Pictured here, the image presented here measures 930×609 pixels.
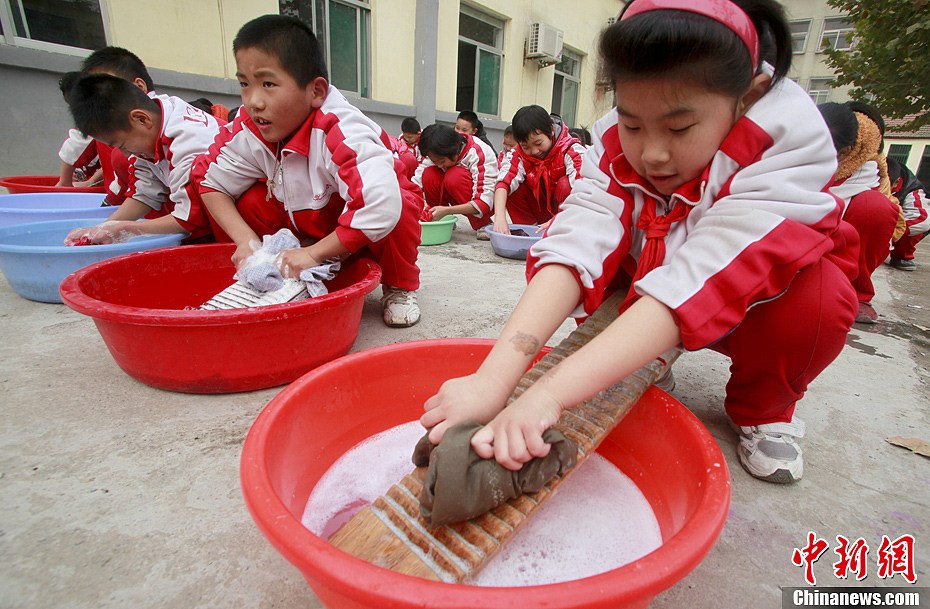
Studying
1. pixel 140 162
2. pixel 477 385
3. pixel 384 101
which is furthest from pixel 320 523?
pixel 384 101

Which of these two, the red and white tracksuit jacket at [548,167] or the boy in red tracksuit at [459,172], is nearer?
the red and white tracksuit jacket at [548,167]

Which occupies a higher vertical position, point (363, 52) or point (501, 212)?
point (363, 52)

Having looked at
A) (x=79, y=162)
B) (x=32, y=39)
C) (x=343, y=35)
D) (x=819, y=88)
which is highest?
(x=819, y=88)

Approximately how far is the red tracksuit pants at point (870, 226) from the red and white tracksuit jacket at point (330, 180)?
5.78ft

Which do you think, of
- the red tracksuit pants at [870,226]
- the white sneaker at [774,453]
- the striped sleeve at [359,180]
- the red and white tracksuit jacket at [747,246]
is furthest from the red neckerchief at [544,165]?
the white sneaker at [774,453]

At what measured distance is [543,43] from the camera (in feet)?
25.0

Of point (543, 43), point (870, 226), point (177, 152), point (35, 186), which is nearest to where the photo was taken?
point (177, 152)

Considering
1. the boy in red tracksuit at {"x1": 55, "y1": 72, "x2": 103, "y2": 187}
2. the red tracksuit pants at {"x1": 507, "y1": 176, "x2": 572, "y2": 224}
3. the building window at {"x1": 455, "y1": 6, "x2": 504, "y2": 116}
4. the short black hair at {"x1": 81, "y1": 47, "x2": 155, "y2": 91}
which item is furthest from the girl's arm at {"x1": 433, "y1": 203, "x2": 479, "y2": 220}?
the building window at {"x1": 455, "y1": 6, "x2": 504, "y2": 116}

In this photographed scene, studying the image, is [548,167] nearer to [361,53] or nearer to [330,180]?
[330,180]

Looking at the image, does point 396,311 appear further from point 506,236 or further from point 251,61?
point 506,236

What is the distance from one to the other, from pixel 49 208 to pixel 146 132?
1.15 meters

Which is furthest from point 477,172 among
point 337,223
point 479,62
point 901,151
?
point 901,151

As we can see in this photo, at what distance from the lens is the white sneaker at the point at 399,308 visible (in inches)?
62.3

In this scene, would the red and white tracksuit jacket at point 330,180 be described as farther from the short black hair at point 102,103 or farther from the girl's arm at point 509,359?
the girl's arm at point 509,359
